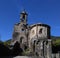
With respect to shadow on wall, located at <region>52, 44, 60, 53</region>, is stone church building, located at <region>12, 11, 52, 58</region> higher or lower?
higher

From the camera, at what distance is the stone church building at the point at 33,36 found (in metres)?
57.0

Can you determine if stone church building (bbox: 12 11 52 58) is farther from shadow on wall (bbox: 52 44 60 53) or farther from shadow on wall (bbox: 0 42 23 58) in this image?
shadow on wall (bbox: 52 44 60 53)

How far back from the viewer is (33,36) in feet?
215

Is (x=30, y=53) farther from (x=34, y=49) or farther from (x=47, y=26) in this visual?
(x=47, y=26)

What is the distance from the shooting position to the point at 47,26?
65.3 metres

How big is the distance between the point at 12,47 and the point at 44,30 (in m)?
10.7

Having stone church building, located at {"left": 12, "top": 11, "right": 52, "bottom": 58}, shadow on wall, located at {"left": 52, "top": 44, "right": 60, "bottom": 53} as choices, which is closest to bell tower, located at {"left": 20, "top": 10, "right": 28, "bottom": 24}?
stone church building, located at {"left": 12, "top": 11, "right": 52, "bottom": 58}

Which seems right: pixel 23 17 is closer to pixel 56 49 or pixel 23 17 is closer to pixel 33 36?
pixel 33 36

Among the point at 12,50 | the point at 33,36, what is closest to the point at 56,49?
the point at 33,36

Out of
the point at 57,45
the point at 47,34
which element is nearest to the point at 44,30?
the point at 47,34

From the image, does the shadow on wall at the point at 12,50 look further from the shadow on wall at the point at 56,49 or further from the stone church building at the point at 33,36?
the shadow on wall at the point at 56,49

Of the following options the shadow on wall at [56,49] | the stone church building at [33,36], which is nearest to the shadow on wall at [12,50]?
the stone church building at [33,36]

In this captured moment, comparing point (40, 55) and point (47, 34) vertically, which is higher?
point (47, 34)

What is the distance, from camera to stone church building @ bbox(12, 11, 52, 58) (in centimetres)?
5700
